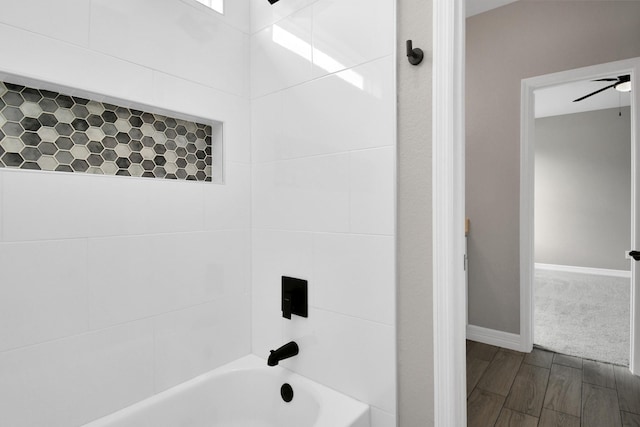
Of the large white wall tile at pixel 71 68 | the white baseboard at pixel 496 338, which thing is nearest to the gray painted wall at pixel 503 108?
the white baseboard at pixel 496 338

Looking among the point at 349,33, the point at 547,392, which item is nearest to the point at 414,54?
the point at 349,33

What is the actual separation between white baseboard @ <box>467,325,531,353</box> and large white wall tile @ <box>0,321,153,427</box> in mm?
2688

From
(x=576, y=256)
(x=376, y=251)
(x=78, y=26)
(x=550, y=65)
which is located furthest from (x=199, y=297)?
(x=576, y=256)

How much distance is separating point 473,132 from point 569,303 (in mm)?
2615

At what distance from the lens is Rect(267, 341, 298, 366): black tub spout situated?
132cm

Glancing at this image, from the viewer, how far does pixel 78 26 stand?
1.06 meters

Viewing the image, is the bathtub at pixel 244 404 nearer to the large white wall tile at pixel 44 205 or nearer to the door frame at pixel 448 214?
the door frame at pixel 448 214

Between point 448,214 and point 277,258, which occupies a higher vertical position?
point 448,214

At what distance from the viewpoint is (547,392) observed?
212 centimetres

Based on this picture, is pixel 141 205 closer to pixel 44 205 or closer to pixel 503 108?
pixel 44 205

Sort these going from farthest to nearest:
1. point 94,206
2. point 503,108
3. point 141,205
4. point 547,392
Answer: point 503,108, point 547,392, point 141,205, point 94,206

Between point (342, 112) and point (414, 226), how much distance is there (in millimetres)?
505

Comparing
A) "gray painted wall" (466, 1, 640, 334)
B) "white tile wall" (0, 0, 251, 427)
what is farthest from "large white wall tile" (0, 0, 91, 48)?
"gray painted wall" (466, 1, 640, 334)

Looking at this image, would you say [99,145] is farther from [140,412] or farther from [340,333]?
[340,333]
